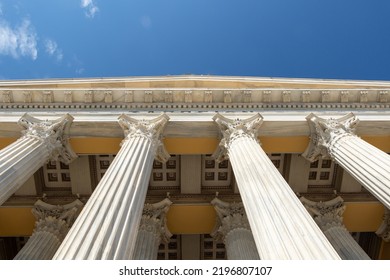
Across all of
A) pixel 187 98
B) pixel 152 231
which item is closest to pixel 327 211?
pixel 152 231

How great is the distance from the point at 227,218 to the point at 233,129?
21.4ft

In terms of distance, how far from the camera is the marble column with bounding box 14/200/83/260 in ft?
59.1

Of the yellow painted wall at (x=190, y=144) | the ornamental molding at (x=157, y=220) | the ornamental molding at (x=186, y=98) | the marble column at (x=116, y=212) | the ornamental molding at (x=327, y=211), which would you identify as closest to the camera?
the marble column at (x=116, y=212)

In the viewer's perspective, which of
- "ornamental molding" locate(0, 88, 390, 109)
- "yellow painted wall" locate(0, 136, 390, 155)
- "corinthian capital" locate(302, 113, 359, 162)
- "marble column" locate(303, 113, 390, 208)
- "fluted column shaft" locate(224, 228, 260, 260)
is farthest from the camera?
"ornamental molding" locate(0, 88, 390, 109)

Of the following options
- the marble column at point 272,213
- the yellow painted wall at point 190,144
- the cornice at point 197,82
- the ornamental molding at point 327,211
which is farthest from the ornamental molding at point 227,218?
the cornice at point 197,82

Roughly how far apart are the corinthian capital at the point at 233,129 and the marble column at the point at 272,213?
714mm

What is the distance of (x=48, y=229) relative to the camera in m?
19.9

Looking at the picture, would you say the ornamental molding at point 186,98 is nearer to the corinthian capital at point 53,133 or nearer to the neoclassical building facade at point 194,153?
the neoclassical building facade at point 194,153

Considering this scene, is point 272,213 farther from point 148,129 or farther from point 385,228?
point 385,228

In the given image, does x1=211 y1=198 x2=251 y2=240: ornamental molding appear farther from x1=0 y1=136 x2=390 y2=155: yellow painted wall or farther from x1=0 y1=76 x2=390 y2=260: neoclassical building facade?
x1=0 y1=136 x2=390 y2=155: yellow painted wall

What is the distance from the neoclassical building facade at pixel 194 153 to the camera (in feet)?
54.9

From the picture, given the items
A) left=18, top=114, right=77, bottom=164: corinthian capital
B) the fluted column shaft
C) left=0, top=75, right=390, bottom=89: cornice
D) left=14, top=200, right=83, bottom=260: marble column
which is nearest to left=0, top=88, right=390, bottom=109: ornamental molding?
left=0, top=75, right=390, bottom=89: cornice
